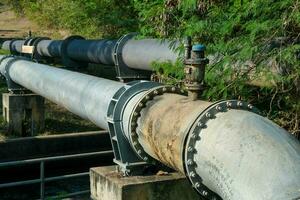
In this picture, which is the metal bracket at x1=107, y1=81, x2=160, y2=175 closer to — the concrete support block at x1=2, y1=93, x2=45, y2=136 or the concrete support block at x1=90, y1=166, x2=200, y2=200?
the concrete support block at x1=90, y1=166, x2=200, y2=200

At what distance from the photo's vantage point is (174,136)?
3684mm

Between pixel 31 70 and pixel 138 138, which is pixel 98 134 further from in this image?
pixel 138 138

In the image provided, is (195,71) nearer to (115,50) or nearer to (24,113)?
(115,50)

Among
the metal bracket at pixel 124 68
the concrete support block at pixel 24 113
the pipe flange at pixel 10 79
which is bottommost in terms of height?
the concrete support block at pixel 24 113

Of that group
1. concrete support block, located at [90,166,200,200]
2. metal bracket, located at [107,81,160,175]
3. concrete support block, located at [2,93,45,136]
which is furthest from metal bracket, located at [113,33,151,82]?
concrete support block, located at [90,166,200,200]

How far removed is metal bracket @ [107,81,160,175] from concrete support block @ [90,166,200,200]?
0.11 m

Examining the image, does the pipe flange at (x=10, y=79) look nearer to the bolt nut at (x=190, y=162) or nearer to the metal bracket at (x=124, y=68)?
the metal bracket at (x=124, y=68)

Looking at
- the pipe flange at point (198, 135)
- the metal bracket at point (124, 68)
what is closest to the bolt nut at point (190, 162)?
the pipe flange at point (198, 135)

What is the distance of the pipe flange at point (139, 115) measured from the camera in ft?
14.1

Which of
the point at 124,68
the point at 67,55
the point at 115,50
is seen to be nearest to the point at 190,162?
the point at 124,68

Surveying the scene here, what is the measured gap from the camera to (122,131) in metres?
4.58

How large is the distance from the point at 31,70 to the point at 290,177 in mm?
8556

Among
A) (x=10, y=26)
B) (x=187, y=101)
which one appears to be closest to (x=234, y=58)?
(x=187, y=101)

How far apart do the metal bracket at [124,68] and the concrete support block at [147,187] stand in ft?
22.5
